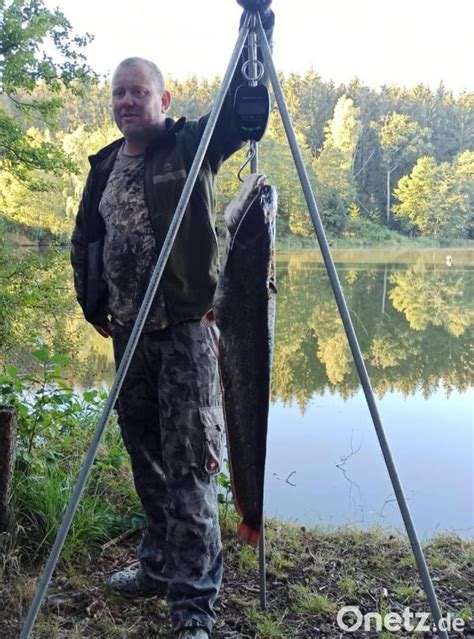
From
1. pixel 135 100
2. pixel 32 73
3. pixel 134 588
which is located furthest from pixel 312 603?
pixel 32 73

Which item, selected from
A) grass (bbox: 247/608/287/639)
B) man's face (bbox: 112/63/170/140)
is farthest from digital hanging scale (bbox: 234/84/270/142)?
grass (bbox: 247/608/287/639)

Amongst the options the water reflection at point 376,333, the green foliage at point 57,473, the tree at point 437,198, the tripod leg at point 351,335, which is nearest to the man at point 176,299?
the tripod leg at point 351,335

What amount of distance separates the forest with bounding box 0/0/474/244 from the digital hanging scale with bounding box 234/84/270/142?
4.35 m

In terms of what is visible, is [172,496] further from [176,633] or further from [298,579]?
[298,579]

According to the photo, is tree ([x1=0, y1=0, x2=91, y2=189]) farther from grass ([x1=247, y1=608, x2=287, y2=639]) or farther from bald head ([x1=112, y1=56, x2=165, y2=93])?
grass ([x1=247, y1=608, x2=287, y2=639])

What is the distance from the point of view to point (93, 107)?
72.5ft

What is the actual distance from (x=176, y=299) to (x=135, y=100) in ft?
2.19

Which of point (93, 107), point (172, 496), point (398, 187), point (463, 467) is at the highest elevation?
point (93, 107)

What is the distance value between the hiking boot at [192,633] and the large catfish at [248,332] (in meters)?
0.54

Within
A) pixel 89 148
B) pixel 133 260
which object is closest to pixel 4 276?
pixel 133 260

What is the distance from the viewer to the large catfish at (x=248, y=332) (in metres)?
1.42

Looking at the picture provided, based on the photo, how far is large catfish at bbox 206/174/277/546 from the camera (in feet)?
4.66

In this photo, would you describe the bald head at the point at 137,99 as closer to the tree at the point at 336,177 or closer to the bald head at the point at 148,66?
the bald head at the point at 148,66

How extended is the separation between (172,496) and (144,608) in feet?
1.94
